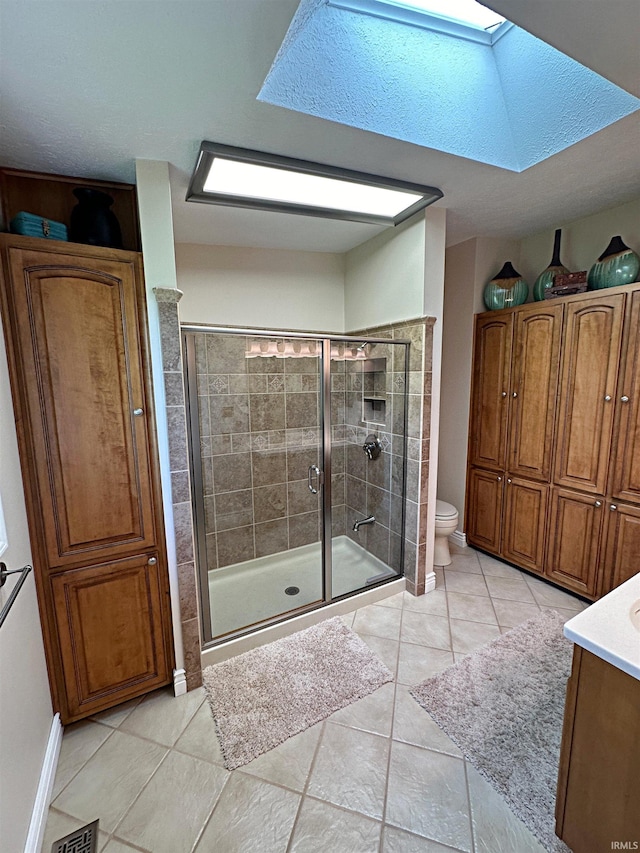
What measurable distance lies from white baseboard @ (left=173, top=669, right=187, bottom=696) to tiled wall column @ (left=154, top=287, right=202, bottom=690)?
0.02 meters

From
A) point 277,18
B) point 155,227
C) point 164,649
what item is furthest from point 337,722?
point 277,18

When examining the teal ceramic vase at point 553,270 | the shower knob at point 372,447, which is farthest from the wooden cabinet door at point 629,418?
the shower knob at point 372,447

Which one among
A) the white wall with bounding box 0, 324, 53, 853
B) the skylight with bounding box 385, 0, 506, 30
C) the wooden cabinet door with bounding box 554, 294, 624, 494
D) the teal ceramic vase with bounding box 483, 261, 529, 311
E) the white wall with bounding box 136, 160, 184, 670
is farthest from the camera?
the teal ceramic vase with bounding box 483, 261, 529, 311

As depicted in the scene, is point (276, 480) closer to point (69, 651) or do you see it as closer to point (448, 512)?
point (448, 512)

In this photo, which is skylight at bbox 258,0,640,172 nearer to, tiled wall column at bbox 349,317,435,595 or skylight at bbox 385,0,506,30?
skylight at bbox 385,0,506,30

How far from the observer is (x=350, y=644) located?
2.11m

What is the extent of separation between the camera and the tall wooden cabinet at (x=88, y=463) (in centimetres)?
142

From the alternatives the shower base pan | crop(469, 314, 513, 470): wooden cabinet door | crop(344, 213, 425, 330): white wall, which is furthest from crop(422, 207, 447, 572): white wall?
crop(469, 314, 513, 470): wooden cabinet door

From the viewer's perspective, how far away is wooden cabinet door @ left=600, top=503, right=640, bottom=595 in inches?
84.5

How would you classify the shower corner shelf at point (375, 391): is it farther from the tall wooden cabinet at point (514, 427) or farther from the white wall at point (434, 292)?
the tall wooden cabinet at point (514, 427)

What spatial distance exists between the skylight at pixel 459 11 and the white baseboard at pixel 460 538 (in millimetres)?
3160

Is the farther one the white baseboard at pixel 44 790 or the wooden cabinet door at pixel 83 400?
the wooden cabinet door at pixel 83 400

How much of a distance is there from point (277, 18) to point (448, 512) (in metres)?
2.81

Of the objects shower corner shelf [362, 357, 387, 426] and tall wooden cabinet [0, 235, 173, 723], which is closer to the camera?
tall wooden cabinet [0, 235, 173, 723]
